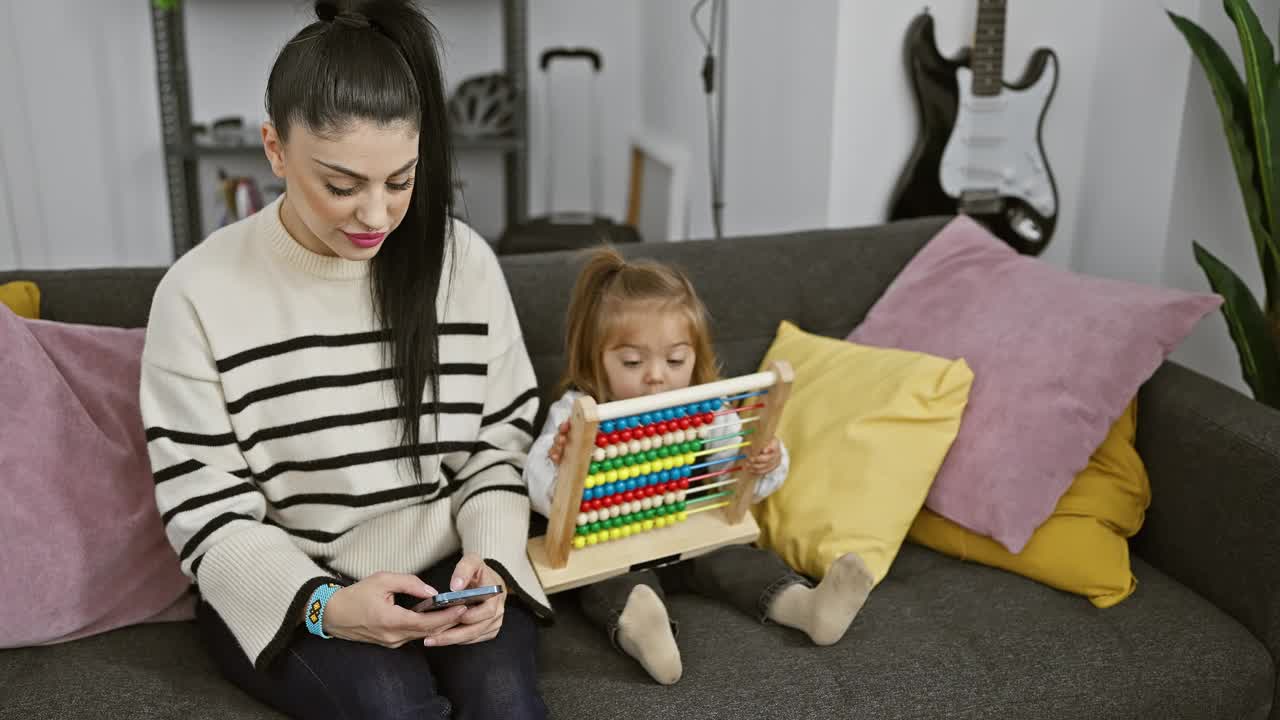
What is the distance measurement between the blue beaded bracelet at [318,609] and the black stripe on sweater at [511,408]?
1.27ft

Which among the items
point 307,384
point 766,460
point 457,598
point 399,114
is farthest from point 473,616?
point 399,114

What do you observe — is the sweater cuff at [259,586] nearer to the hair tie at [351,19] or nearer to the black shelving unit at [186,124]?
the hair tie at [351,19]

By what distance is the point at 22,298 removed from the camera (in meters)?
1.70

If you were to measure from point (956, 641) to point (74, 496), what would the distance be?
1.27 meters

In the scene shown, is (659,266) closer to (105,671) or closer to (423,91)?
(423,91)

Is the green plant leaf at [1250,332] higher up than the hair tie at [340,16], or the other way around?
the hair tie at [340,16]

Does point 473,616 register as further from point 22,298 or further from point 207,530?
point 22,298

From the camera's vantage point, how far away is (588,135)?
444 cm

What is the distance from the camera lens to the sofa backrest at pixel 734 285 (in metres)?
1.78

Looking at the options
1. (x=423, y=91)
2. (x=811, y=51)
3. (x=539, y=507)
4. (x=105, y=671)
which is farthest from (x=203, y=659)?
(x=811, y=51)

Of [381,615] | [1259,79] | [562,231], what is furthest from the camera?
[562,231]

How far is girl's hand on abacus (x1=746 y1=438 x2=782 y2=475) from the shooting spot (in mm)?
1623

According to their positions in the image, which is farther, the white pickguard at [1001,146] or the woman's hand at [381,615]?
the white pickguard at [1001,146]

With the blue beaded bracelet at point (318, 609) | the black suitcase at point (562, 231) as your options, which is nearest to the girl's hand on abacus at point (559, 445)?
the blue beaded bracelet at point (318, 609)
